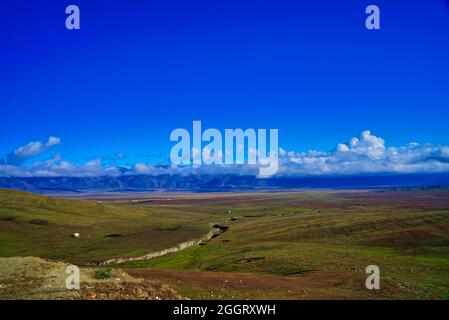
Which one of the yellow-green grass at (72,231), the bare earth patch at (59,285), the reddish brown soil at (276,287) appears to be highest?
the bare earth patch at (59,285)

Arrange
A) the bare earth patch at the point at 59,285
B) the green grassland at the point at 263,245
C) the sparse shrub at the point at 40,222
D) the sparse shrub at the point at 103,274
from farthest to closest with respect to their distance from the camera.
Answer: the sparse shrub at the point at 40,222 → the green grassland at the point at 263,245 → the sparse shrub at the point at 103,274 → the bare earth patch at the point at 59,285

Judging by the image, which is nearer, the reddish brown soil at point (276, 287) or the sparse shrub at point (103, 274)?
the sparse shrub at point (103, 274)

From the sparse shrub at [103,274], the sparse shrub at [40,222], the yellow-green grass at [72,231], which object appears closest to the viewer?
the sparse shrub at [103,274]

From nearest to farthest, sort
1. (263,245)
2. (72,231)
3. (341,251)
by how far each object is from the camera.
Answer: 1. (341,251)
2. (263,245)
3. (72,231)

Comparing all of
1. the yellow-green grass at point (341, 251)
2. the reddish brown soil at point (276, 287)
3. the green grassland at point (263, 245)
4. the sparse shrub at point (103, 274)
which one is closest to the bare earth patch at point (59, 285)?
the sparse shrub at point (103, 274)

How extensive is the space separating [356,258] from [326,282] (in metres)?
26.1

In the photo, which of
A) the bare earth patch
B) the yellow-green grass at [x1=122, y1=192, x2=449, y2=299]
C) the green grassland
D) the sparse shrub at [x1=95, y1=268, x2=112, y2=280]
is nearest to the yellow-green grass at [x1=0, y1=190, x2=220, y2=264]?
the green grassland

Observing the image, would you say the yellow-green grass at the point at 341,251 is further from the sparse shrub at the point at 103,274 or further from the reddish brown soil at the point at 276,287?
the sparse shrub at the point at 103,274

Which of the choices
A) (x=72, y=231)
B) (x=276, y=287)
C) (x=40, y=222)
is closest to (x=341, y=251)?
(x=276, y=287)

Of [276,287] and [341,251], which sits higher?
[276,287]

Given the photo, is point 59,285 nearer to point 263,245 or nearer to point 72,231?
point 263,245

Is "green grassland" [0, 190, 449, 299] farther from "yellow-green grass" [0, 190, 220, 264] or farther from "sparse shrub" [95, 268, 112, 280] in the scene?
"sparse shrub" [95, 268, 112, 280]

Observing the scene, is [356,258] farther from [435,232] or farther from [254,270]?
[435,232]

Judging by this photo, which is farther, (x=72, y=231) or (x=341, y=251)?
(x=72, y=231)
